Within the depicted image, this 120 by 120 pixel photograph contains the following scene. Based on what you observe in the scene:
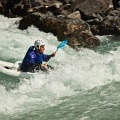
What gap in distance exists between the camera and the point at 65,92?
8.81m

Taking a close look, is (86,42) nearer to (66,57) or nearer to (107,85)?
(66,57)

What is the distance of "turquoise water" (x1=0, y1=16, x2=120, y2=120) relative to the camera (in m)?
7.34

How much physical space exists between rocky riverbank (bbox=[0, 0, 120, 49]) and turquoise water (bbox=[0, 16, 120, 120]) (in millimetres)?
1916

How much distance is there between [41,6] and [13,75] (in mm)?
Answer: 11218

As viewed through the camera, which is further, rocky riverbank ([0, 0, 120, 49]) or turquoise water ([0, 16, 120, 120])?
rocky riverbank ([0, 0, 120, 49])

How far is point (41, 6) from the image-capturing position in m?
20.5

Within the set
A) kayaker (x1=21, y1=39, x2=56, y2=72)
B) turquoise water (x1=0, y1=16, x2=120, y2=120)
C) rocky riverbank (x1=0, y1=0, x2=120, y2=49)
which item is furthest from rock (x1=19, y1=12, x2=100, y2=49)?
kayaker (x1=21, y1=39, x2=56, y2=72)

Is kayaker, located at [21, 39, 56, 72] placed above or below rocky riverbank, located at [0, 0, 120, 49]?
above

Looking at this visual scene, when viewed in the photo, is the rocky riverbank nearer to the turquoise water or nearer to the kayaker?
the turquoise water

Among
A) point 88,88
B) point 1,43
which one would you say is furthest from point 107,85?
point 1,43

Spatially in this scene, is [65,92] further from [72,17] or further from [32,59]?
[72,17]

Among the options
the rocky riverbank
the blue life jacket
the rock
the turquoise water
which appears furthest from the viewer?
the rocky riverbank

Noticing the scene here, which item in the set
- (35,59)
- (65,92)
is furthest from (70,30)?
(65,92)

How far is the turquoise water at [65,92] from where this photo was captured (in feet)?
24.1
